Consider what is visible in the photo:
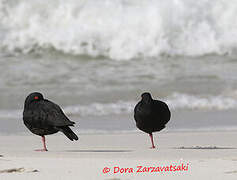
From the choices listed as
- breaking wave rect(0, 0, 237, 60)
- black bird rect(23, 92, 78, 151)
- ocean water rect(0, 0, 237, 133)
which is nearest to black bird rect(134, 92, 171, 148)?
black bird rect(23, 92, 78, 151)

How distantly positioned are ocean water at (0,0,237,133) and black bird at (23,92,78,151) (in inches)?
104

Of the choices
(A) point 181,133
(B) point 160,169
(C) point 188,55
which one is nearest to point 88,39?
(C) point 188,55

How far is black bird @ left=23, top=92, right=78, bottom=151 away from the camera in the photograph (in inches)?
224

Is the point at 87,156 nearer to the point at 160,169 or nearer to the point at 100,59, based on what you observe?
the point at 160,169

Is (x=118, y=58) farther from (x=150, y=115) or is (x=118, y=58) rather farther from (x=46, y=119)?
(x=46, y=119)

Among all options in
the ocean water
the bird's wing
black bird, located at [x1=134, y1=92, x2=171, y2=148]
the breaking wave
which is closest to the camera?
the bird's wing

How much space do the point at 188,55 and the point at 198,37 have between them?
0.79 m

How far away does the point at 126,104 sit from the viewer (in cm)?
1031

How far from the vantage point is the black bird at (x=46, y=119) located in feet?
18.6

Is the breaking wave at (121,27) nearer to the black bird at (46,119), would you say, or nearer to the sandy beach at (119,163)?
the sandy beach at (119,163)

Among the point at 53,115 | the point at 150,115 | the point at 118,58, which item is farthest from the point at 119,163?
the point at 118,58

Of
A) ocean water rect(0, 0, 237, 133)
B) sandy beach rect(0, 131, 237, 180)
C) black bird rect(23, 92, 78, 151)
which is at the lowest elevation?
sandy beach rect(0, 131, 237, 180)

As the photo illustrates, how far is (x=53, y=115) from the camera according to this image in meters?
5.72

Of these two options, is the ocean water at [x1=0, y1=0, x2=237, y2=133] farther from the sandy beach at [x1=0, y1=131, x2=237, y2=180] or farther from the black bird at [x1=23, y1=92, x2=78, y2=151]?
the black bird at [x1=23, y1=92, x2=78, y2=151]
